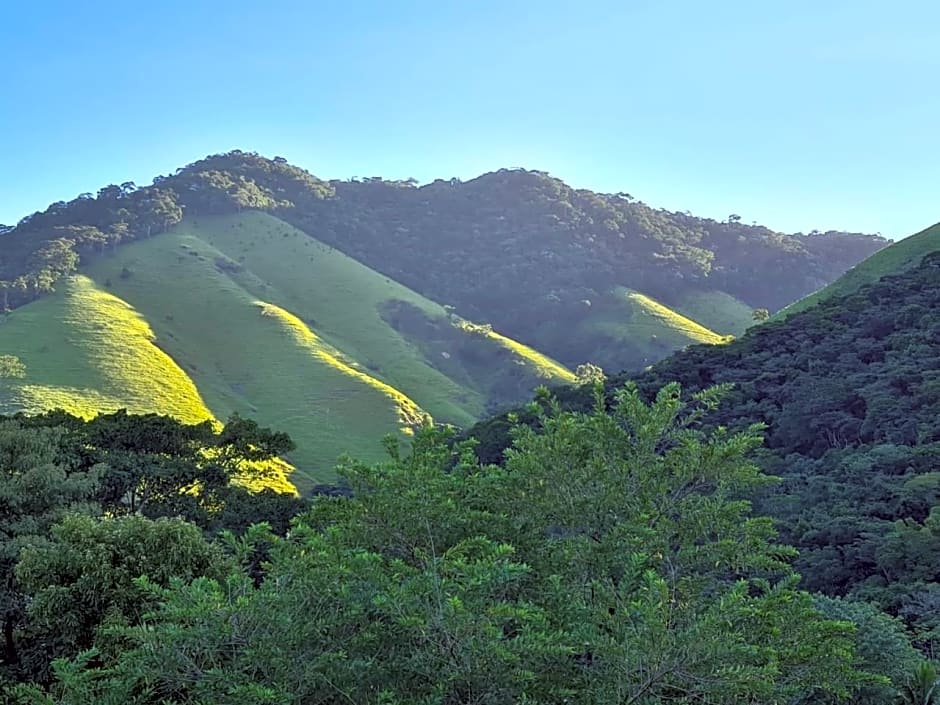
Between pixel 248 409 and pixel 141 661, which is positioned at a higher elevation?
pixel 141 661

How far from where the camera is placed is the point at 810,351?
52.4 metres

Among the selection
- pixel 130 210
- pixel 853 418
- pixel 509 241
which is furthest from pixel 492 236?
pixel 853 418

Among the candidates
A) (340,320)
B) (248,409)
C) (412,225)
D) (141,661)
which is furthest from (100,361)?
(412,225)

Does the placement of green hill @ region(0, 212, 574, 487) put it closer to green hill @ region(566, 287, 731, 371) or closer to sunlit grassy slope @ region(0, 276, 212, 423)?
sunlit grassy slope @ region(0, 276, 212, 423)

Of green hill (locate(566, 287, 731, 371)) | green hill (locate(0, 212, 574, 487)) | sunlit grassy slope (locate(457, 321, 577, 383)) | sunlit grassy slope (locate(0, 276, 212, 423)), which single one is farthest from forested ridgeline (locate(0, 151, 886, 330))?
sunlit grassy slope (locate(0, 276, 212, 423))

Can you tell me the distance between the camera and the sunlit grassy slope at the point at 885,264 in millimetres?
67812

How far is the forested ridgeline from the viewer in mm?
137625

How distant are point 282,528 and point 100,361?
53419 mm

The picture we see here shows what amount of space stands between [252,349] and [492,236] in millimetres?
82231

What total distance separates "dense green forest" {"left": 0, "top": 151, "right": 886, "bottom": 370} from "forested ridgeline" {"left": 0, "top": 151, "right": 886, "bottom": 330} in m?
0.34

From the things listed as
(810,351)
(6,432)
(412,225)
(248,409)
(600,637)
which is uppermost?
(412,225)

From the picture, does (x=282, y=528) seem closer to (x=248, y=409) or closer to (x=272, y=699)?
(x=272, y=699)

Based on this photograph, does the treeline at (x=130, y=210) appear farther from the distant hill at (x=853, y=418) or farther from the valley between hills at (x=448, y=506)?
the distant hill at (x=853, y=418)

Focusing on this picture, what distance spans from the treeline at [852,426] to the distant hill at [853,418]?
0.21 ft
